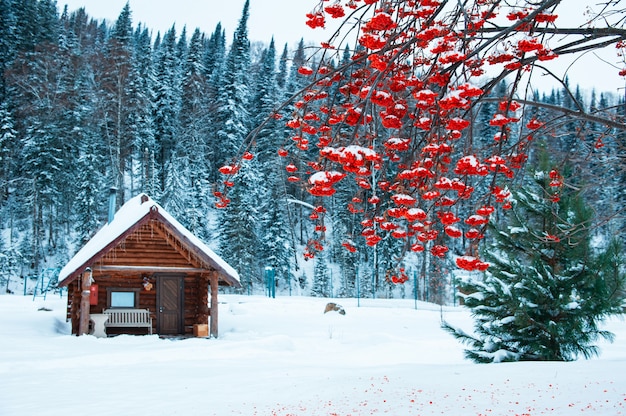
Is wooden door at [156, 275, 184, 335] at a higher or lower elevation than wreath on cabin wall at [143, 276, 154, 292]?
lower

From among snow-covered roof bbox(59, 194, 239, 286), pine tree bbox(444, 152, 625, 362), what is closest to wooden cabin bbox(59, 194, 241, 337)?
snow-covered roof bbox(59, 194, 239, 286)

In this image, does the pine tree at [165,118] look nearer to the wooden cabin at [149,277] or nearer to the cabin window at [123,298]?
the wooden cabin at [149,277]

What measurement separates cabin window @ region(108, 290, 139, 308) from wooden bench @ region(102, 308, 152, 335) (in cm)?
38

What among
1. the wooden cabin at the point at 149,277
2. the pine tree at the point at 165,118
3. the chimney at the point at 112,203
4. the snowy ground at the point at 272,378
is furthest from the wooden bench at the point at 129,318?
the pine tree at the point at 165,118

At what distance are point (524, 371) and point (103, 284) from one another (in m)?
14.9

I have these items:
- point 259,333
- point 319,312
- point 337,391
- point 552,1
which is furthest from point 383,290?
point 552,1

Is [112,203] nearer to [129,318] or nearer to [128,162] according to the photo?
[129,318]

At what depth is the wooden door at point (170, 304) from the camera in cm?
2095

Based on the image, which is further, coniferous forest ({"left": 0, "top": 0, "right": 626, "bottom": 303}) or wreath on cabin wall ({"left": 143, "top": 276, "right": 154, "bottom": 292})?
coniferous forest ({"left": 0, "top": 0, "right": 626, "bottom": 303})

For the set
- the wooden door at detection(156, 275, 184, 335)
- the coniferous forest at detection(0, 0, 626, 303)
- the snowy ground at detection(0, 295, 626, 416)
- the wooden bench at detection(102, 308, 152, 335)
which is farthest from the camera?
the coniferous forest at detection(0, 0, 626, 303)

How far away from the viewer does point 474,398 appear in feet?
29.0

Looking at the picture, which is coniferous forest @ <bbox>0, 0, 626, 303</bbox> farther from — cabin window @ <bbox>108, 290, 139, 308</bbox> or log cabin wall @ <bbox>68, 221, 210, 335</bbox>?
cabin window @ <bbox>108, 290, 139, 308</bbox>

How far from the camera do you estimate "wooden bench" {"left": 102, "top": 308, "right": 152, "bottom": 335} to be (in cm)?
1968

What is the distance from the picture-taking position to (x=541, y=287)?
39.8ft
